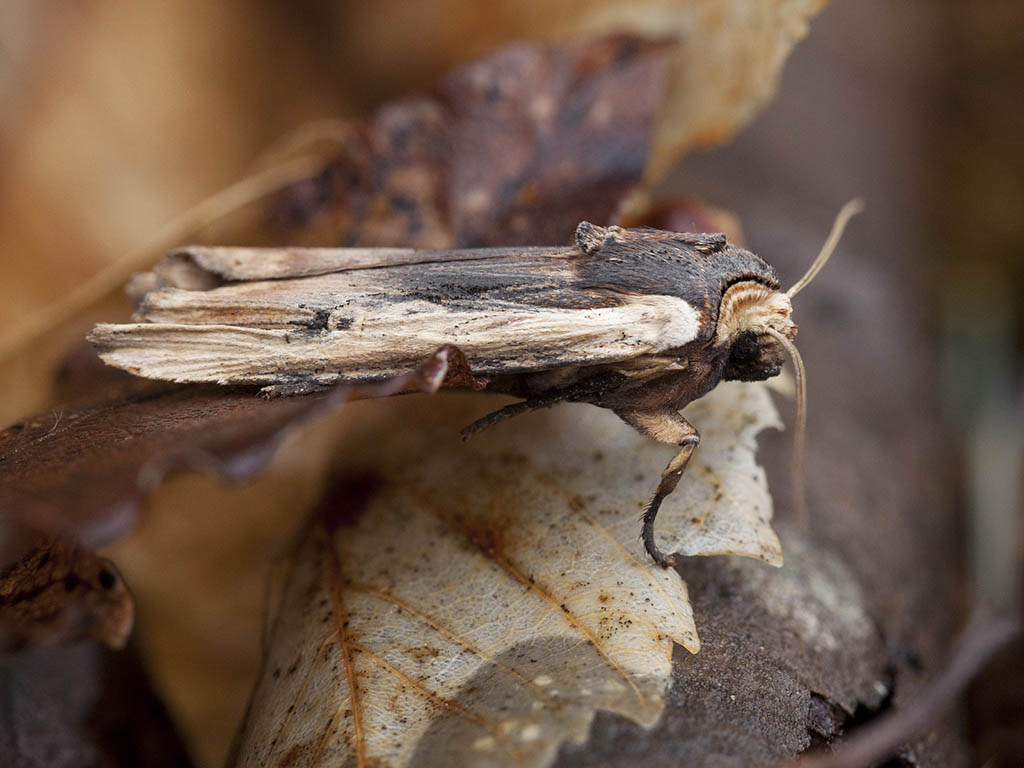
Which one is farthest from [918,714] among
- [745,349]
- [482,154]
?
[482,154]

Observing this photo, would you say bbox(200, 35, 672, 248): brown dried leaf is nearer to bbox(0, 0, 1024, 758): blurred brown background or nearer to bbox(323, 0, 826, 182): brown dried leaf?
bbox(323, 0, 826, 182): brown dried leaf

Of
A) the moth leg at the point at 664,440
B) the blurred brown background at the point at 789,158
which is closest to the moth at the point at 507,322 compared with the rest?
the moth leg at the point at 664,440

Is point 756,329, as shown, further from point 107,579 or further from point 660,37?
point 107,579

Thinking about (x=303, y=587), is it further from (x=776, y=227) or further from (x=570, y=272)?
(x=776, y=227)

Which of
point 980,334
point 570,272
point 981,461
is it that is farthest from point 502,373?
point 980,334

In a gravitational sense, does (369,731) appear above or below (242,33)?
below

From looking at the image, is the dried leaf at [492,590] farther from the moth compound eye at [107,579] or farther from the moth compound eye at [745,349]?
the moth compound eye at [107,579]

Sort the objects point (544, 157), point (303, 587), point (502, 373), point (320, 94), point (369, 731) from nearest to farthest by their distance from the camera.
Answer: point (369, 731) → point (502, 373) → point (303, 587) → point (544, 157) → point (320, 94)
